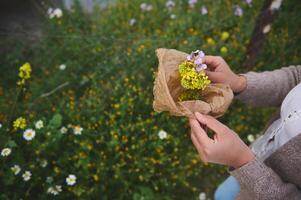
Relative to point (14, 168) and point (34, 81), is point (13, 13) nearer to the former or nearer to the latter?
point (34, 81)

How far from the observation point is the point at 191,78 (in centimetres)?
116

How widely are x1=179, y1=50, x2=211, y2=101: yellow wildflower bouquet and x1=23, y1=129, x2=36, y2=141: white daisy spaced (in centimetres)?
109

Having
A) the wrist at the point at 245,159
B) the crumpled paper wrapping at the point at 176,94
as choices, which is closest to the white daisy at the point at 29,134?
the crumpled paper wrapping at the point at 176,94

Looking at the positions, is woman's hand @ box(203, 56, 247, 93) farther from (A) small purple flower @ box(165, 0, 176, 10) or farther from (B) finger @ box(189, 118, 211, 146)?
(A) small purple flower @ box(165, 0, 176, 10)

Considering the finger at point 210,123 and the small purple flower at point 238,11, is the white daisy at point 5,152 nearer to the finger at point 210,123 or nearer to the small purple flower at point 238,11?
the finger at point 210,123

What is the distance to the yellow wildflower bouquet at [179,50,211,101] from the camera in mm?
1165

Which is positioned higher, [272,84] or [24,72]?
[24,72]

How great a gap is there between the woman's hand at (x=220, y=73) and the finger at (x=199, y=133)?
241 millimetres

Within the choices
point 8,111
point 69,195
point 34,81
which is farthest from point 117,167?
point 34,81

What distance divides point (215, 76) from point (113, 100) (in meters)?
1.18

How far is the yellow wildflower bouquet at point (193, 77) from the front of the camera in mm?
1165

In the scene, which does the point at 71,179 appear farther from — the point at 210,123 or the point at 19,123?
the point at 210,123

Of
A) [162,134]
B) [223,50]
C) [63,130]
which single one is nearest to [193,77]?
[162,134]

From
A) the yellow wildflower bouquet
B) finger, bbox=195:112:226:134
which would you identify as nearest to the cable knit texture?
finger, bbox=195:112:226:134
